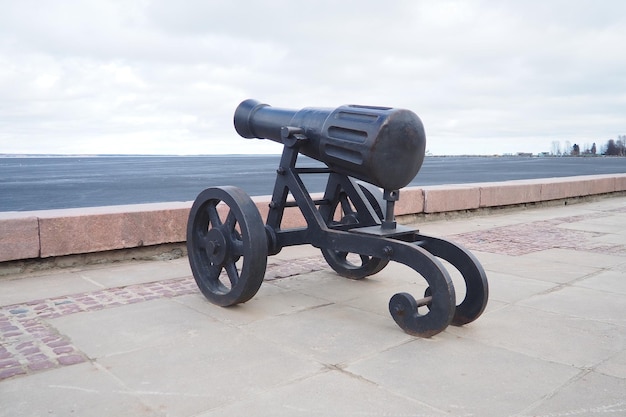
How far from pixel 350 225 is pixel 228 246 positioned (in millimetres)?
984

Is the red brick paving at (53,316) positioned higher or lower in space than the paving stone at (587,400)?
higher

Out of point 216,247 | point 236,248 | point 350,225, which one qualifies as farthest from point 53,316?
point 350,225

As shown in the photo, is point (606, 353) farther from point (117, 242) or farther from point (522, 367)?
point (117, 242)

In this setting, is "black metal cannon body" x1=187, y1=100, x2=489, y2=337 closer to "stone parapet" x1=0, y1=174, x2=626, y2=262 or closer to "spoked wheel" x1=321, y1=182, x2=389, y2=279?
"spoked wheel" x1=321, y1=182, x2=389, y2=279

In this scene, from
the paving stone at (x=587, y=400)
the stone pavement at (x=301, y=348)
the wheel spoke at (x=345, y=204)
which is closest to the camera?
the paving stone at (x=587, y=400)

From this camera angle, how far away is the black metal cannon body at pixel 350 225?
3908 mm

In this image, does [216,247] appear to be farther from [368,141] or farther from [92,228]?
[92,228]

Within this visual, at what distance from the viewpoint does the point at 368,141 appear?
4.05 meters

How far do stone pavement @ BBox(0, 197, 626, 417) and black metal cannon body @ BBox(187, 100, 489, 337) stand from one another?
0.18 meters

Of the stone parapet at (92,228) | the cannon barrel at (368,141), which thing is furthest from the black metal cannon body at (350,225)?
the stone parapet at (92,228)

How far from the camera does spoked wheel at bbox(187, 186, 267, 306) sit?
168 inches

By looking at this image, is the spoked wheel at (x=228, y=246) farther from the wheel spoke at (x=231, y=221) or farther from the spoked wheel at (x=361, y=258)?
the spoked wheel at (x=361, y=258)

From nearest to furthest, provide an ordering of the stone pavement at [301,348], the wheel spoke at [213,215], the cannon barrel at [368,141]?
the stone pavement at [301,348], the cannon barrel at [368,141], the wheel spoke at [213,215]

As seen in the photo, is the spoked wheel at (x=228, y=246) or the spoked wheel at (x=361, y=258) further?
the spoked wheel at (x=361, y=258)
